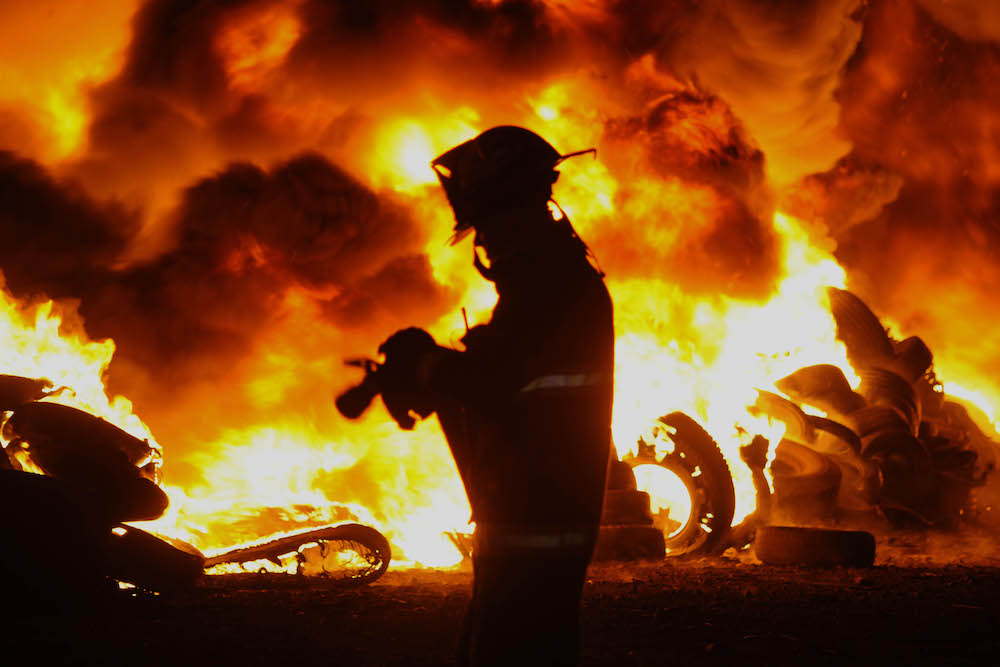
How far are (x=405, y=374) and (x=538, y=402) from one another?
0.47m

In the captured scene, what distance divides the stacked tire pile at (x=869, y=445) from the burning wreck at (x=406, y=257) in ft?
0.15

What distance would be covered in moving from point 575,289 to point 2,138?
11961 mm

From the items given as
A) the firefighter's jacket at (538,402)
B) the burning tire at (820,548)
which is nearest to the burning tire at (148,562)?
the firefighter's jacket at (538,402)

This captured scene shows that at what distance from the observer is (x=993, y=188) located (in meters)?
19.2

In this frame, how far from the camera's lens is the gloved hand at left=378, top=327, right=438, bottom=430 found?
271cm

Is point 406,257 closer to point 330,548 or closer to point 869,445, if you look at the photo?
point 330,548

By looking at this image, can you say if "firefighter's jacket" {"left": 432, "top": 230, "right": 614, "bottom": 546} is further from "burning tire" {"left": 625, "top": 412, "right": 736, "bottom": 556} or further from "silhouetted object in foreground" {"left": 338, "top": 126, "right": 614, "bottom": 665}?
"burning tire" {"left": 625, "top": 412, "right": 736, "bottom": 556}

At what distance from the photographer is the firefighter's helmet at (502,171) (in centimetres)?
301

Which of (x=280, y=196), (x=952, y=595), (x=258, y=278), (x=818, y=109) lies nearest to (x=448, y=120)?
(x=280, y=196)

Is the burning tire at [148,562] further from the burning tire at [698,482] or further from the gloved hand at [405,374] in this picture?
the burning tire at [698,482]

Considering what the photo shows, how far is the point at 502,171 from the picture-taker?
118 inches

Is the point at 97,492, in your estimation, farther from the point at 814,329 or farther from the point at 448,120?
the point at 814,329

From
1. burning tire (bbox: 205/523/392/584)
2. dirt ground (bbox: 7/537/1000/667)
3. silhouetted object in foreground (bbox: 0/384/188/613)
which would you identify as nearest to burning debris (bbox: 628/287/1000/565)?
dirt ground (bbox: 7/537/1000/667)

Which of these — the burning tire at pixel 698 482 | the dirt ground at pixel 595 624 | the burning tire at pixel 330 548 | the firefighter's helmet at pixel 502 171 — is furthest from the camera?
the burning tire at pixel 698 482
